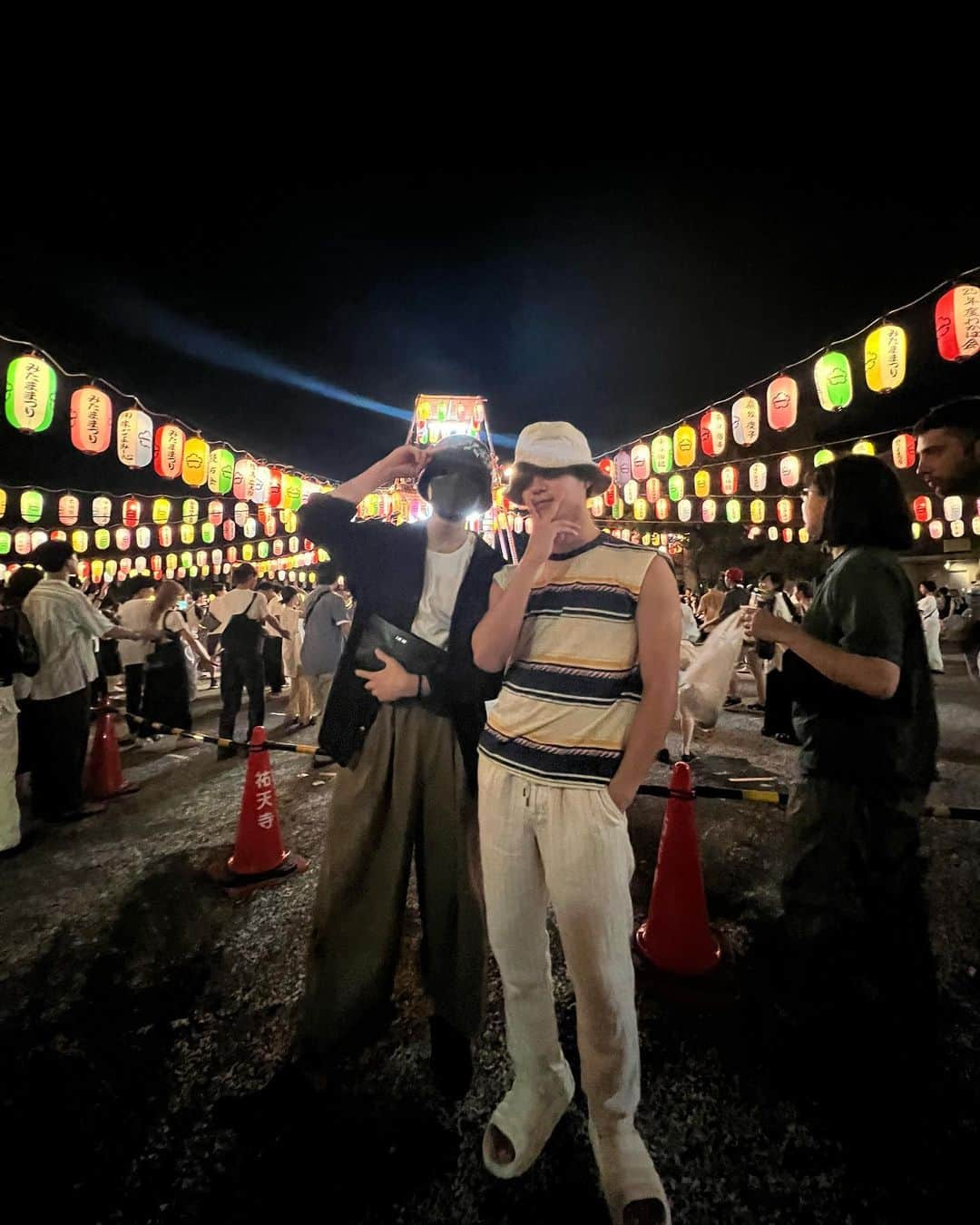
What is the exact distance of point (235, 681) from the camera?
754 cm

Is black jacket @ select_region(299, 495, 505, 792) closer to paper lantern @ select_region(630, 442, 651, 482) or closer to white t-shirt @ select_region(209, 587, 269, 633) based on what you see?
white t-shirt @ select_region(209, 587, 269, 633)

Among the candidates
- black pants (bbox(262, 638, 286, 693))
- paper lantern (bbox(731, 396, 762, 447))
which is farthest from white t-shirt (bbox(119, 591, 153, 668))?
paper lantern (bbox(731, 396, 762, 447))

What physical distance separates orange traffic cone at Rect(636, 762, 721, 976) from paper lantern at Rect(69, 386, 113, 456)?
11578mm

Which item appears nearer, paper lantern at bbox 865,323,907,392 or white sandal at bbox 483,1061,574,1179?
white sandal at bbox 483,1061,574,1179

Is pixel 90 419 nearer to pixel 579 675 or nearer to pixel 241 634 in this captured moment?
pixel 241 634

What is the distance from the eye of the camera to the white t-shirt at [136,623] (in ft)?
26.8

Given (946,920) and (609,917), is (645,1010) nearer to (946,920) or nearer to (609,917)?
(609,917)

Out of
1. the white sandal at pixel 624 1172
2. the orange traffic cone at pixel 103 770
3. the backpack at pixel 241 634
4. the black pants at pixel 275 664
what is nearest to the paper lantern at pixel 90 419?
the black pants at pixel 275 664

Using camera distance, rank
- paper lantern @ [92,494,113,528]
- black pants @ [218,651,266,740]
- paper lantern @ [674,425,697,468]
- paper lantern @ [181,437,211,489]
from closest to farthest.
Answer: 1. black pants @ [218,651,266,740]
2. paper lantern @ [181,437,211,489]
3. paper lantern @ [674,425,697,468]
4. paper lantern @ [92,494,113,528]

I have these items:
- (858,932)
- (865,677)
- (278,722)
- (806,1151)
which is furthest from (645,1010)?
(278,722)

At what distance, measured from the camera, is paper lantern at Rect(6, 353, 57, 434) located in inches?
333

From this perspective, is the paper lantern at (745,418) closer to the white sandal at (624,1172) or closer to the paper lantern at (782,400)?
the paper lantern at (782,400)

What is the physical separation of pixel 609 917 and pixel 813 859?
50.7 inches

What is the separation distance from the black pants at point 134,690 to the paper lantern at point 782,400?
13.4 m
